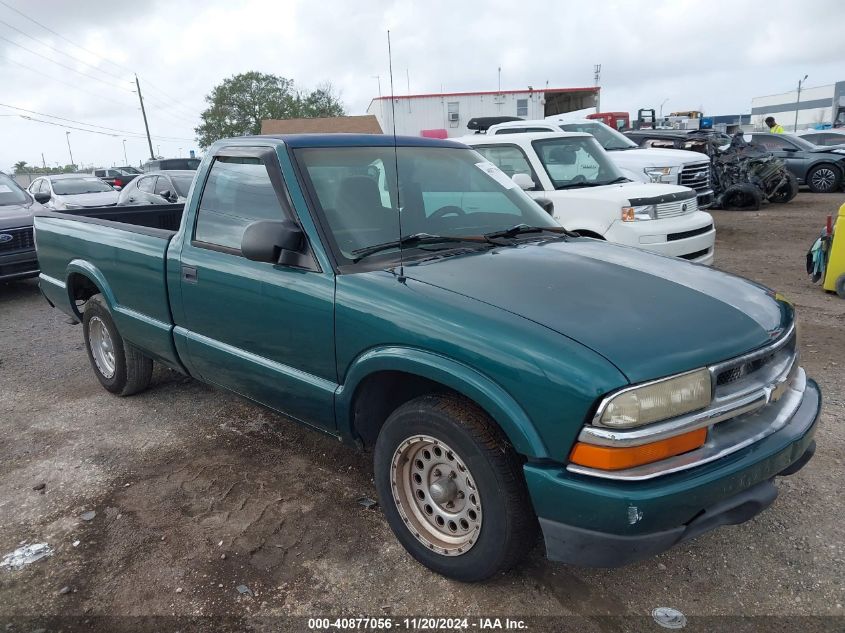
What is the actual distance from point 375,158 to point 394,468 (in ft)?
5.45

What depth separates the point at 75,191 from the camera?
1441 centimetres

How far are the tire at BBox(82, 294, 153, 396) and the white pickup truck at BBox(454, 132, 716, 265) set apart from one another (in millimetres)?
3727

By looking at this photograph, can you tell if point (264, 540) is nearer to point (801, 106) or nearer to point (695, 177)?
point (695, 177)

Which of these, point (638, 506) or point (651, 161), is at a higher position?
point (651, 161)

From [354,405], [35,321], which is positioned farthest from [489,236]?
[35,321]

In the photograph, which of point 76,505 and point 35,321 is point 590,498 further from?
point 35,321

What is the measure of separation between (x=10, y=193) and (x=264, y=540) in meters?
8.96

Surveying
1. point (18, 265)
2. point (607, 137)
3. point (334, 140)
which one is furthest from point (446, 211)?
point (607, 137)

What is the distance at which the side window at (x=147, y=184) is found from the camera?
1180 centimetres

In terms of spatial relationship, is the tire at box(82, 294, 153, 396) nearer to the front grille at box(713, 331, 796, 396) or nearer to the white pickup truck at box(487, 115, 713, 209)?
the front grille at box(713, 331, 796, 396)

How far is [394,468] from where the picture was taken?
2748 mm

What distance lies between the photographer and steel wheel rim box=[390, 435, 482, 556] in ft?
8.32

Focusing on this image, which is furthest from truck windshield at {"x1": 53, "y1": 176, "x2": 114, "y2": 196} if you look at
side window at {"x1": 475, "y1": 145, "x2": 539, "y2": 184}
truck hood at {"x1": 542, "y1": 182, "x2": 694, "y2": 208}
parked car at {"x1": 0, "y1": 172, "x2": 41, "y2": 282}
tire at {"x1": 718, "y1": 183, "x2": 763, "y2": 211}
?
tire at {"x1": 718, "y1": 183, "x2": 763, "y2": 211}

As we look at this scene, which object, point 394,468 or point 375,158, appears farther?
point 375,158
